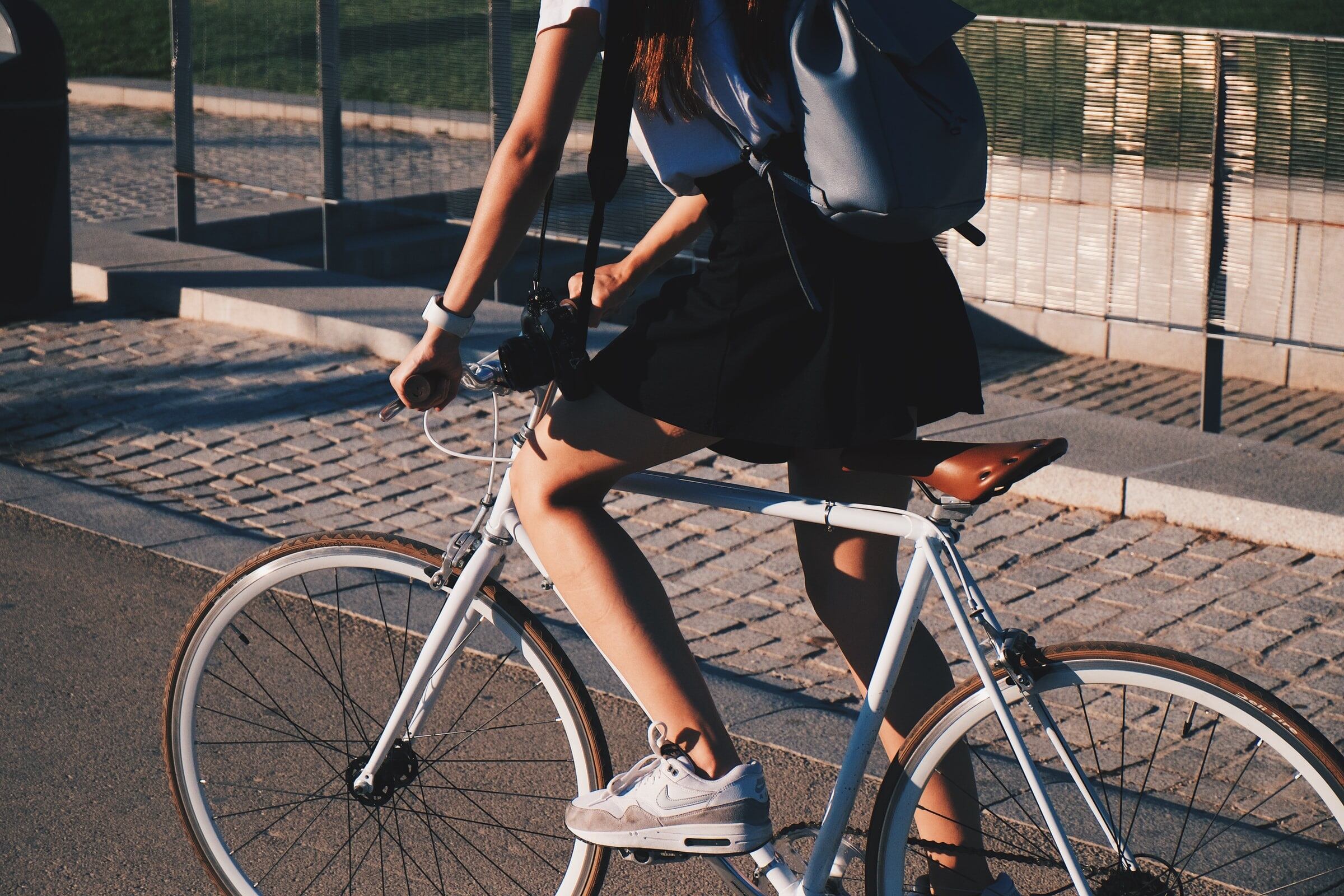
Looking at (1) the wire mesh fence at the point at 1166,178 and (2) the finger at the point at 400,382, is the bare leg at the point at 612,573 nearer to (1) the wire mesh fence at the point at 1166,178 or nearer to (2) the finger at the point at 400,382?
(2) the finger at the point at 400,382

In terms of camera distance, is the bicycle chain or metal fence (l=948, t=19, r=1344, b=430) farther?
metal fence (l=948, t=19, r=1344, b=430)

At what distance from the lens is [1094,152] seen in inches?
271

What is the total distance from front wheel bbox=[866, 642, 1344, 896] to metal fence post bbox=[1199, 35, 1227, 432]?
3.27 meters

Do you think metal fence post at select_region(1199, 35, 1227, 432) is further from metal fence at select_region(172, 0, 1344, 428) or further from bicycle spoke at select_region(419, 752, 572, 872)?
bicycle spoke at select_region(419, 752, 572, 872)

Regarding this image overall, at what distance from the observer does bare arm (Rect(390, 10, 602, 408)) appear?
2.14 meters

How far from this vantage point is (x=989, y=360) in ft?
28.8

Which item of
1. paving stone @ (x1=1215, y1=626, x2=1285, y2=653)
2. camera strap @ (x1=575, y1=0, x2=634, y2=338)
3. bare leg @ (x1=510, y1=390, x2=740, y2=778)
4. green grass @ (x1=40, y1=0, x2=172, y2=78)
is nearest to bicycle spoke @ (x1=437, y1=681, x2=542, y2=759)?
bare leg @ (x1=510, y1=390, x2=740, y2=778)

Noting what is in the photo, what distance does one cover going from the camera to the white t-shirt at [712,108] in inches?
85.0

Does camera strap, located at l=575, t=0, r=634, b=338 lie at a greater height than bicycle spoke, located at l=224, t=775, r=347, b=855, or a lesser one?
greater

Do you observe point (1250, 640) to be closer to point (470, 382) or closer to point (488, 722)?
point (488, 722)

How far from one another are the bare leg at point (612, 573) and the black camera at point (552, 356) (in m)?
0.04

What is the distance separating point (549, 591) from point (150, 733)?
1.49m

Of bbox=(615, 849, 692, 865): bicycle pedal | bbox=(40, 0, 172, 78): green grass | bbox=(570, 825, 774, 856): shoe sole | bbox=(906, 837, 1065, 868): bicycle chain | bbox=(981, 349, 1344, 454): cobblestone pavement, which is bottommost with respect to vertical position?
bbox=(981, 349, 1344, 454): cobblestone pavement

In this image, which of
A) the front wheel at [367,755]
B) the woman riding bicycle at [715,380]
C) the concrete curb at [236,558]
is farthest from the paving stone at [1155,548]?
the woman riding bicycle at [715,380]
